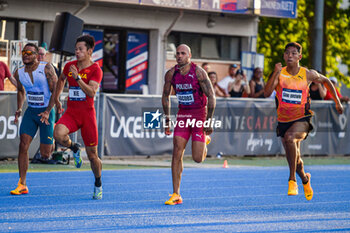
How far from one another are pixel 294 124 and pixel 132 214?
290cm

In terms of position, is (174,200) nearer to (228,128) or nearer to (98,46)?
(228,128)

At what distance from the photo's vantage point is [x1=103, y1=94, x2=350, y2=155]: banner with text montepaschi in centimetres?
1811

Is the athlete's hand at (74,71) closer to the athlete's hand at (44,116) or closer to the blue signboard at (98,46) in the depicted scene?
the athlete's hand at (44,116)

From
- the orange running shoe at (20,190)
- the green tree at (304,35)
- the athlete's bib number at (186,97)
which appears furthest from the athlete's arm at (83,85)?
the green tree at (304,35)

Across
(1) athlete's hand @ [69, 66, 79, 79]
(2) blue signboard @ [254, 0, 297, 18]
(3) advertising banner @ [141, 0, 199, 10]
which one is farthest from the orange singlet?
(2) blue signboard @ [254, 0, 297, 18]

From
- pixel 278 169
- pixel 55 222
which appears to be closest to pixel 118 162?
pixel 278 169

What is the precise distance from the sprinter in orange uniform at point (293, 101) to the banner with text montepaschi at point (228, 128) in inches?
202

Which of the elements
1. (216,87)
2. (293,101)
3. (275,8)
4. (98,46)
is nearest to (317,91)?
(216,87)

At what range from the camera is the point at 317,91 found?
21250 millimetres

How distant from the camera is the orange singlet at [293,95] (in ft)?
37.6

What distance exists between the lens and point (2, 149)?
54.1 ft

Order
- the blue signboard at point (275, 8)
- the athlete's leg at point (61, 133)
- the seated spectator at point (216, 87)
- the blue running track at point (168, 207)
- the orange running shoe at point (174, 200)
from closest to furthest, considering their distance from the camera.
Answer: the blue running track at point (168, 207) → the athlete's leg at point (61, 133) → the orange running shoe at point (174, 200) → the seated spectator at point (216, 87) → the blue signboard at point (275, 8)

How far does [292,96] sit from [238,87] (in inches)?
363

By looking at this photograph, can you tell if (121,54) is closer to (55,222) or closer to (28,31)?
(28,31)
